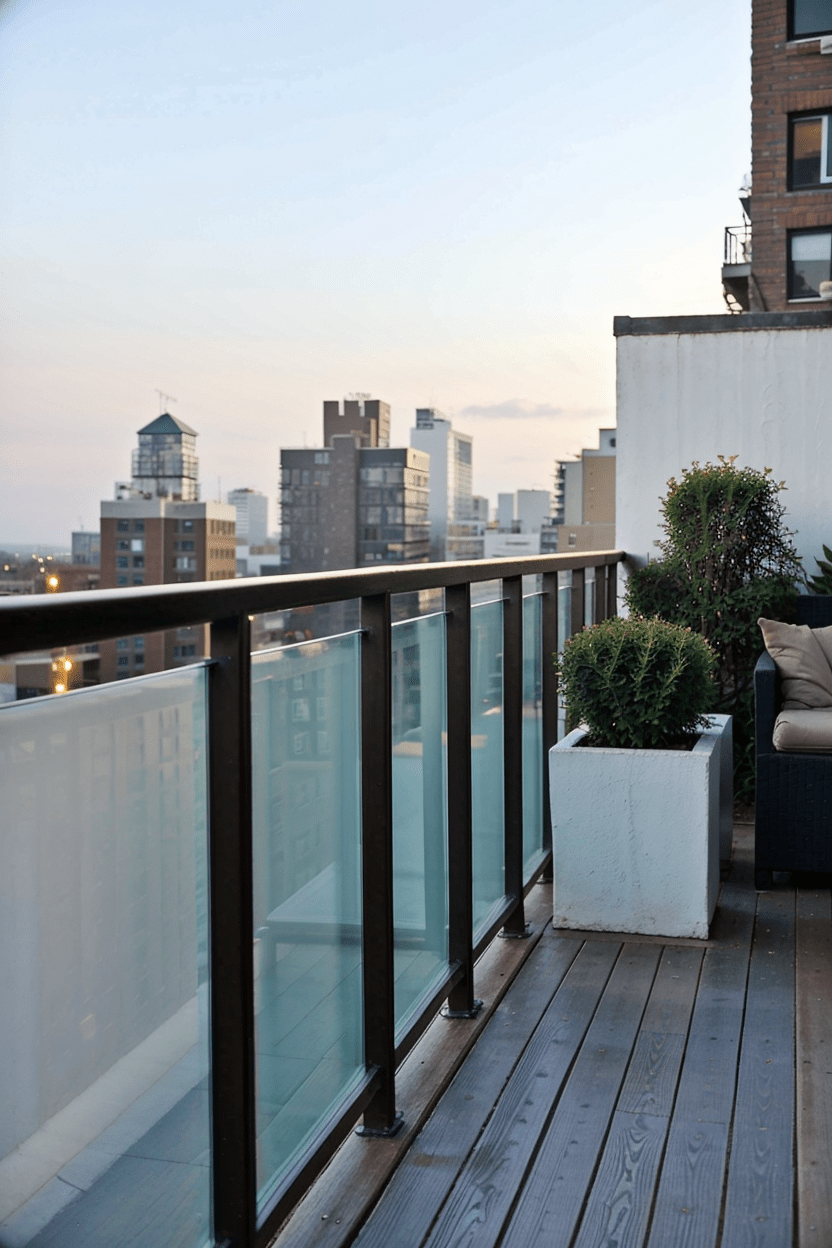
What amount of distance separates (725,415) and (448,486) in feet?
133

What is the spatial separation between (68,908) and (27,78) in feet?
187

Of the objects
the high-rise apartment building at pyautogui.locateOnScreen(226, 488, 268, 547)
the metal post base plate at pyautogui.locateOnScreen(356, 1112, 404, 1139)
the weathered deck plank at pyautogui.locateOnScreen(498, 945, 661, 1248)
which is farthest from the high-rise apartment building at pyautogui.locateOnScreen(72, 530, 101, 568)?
the metal post base plate at pyautogui.locateOnScreen(356, 1112, 404, 1139)

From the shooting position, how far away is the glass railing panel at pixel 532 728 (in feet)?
11.8

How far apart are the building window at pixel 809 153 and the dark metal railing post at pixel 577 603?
18.8m

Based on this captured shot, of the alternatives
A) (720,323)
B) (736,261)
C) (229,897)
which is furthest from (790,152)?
(229,897)

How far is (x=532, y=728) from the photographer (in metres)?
3.66

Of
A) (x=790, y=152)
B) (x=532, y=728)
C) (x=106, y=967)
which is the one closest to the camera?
(x=106, y=967)

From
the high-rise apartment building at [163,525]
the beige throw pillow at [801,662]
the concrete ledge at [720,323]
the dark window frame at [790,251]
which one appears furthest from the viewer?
the high-rise apartment building at [163,525]

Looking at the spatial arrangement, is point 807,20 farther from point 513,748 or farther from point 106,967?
point 106,967

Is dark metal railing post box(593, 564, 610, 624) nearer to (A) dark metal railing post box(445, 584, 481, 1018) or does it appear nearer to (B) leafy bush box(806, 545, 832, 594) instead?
(B) leafy bush box(806, 545, 832, 594)

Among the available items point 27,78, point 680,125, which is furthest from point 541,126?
point 27,78

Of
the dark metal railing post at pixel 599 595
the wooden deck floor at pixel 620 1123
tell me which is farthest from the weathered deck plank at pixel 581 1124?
the dark metal railing post at pixel 599 595

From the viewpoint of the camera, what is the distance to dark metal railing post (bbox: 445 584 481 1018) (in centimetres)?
266

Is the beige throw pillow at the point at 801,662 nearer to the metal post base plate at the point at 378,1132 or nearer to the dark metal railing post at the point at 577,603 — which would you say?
the dark metal railing post at the point at 577,603
